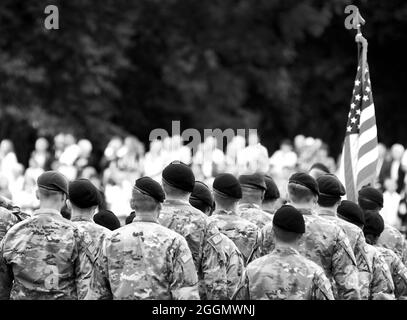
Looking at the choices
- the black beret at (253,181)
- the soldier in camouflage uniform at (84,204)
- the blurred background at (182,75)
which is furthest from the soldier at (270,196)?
the blurred background at (182,75)

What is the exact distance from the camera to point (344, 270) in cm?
913

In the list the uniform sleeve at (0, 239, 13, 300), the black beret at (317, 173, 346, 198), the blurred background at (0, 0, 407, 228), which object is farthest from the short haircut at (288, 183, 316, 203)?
the blurred background at (0, 0, 407, 228)

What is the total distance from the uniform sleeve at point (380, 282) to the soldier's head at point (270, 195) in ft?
8.20

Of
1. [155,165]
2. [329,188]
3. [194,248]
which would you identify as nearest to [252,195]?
[329,188]

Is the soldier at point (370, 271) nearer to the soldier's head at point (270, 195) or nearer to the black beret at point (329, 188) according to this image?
the black beret at point (329, 188)

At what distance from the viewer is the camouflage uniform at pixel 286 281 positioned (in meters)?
7.89

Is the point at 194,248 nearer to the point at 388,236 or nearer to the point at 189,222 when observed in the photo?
the point at 189,222

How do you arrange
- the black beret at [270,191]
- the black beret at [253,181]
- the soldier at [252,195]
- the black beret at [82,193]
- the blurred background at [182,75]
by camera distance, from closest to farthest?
the black beret at [82,193]
the soldier at [252,195]
the black beret at [253,181]
the black beret at [270,191]
the blurred background at [182,75]

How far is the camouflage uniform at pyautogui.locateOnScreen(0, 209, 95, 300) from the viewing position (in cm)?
870

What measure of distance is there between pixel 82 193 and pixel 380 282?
2542 millimetres

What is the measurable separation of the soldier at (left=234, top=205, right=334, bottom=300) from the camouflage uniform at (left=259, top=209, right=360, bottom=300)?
3.87 ft

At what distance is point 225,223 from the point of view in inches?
405
